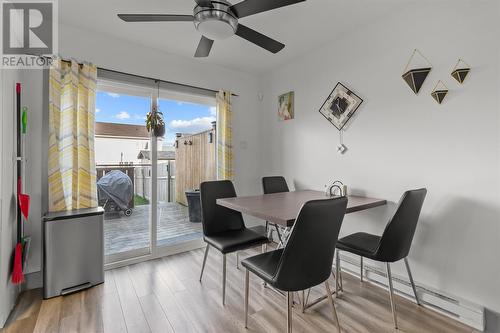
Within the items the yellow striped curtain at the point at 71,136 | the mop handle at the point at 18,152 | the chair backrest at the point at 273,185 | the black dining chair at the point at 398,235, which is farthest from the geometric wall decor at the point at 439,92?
the mop handle at the point at 18,152

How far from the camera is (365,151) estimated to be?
2482 mm

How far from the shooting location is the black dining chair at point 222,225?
210cm

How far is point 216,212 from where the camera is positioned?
238cm

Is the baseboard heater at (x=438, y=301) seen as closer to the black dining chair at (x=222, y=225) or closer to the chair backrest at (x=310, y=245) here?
the black dining chair at (x=222, y=225)

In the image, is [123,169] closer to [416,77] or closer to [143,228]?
[143,228]

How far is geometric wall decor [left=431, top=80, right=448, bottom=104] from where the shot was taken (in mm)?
1933

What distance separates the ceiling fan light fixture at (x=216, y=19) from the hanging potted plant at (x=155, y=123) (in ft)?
4.60

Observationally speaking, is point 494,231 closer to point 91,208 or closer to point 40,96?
point 91,208

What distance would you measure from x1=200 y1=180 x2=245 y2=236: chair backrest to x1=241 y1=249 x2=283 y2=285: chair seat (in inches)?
30.3

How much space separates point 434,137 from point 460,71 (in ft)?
1.68

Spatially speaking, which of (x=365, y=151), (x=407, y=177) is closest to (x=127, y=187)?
(x=365, y=151)

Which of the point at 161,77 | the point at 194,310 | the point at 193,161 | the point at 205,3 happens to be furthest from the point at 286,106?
the point at 194,310

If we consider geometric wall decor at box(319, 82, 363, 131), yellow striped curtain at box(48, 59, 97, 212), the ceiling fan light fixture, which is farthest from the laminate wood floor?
the ceiling fan light fixture

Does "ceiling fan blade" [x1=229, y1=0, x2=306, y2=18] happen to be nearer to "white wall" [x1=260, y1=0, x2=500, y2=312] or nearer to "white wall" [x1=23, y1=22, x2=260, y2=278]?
"white wall" [x1=260, y1=0, x2=500, y2=312]
